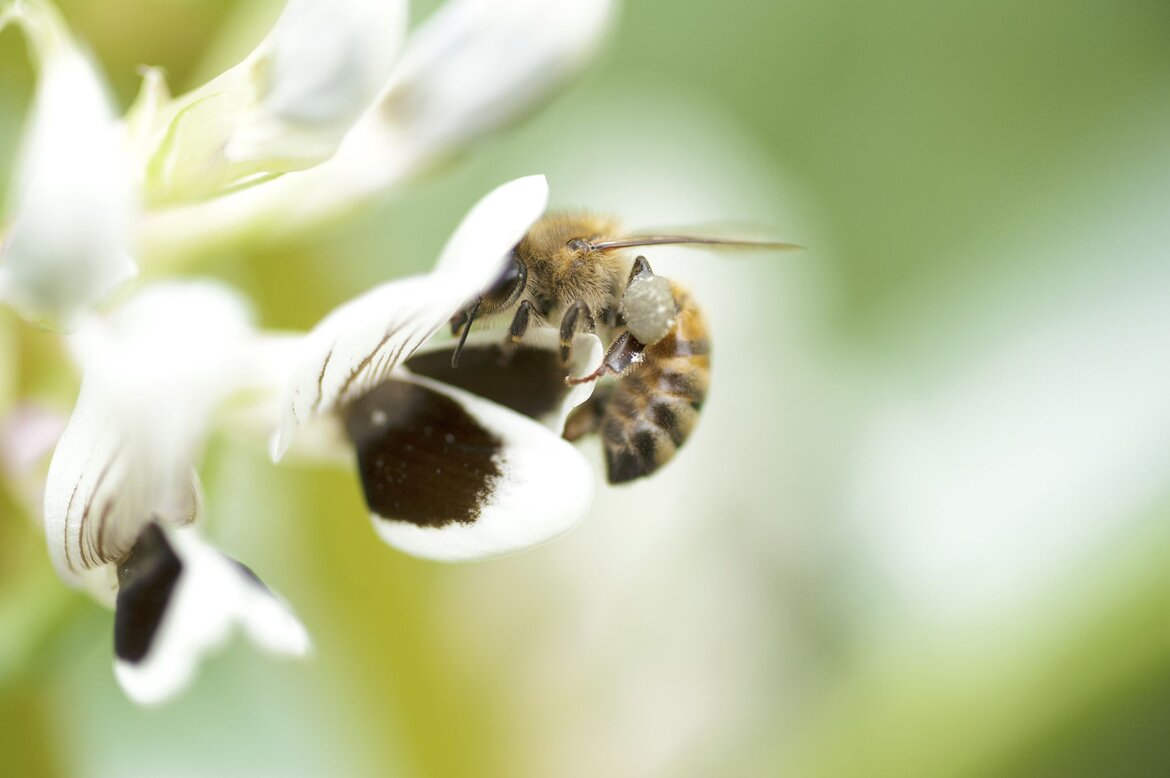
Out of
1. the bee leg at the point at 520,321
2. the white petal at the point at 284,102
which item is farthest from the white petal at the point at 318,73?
the bee leg at the point at 520,321

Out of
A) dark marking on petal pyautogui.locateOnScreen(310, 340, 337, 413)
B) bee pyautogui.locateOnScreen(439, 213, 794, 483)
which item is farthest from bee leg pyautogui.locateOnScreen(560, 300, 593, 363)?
dark marking on petal pyautogui.locateOnScreen(310, 340, 337, 413)

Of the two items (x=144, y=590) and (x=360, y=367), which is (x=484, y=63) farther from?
(x=144, y=590)

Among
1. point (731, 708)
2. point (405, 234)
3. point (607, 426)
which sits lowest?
point (731, 708)

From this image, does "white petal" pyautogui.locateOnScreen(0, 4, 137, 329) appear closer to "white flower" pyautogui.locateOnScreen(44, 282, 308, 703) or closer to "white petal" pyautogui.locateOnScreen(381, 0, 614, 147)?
"white flower" pyautogui.locateOnScreen(44, 282, 308, 703)

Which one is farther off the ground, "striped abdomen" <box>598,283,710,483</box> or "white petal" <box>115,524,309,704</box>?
"striped abdomen" <box>598,283,710,483</box>

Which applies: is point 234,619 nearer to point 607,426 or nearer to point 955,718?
point 607,426

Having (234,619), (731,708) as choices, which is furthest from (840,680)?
(234,619)

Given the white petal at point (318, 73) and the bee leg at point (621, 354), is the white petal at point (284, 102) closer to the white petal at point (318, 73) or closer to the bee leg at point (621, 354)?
the white petal at point (318, 73)

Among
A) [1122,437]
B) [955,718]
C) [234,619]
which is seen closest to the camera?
[234,619]
